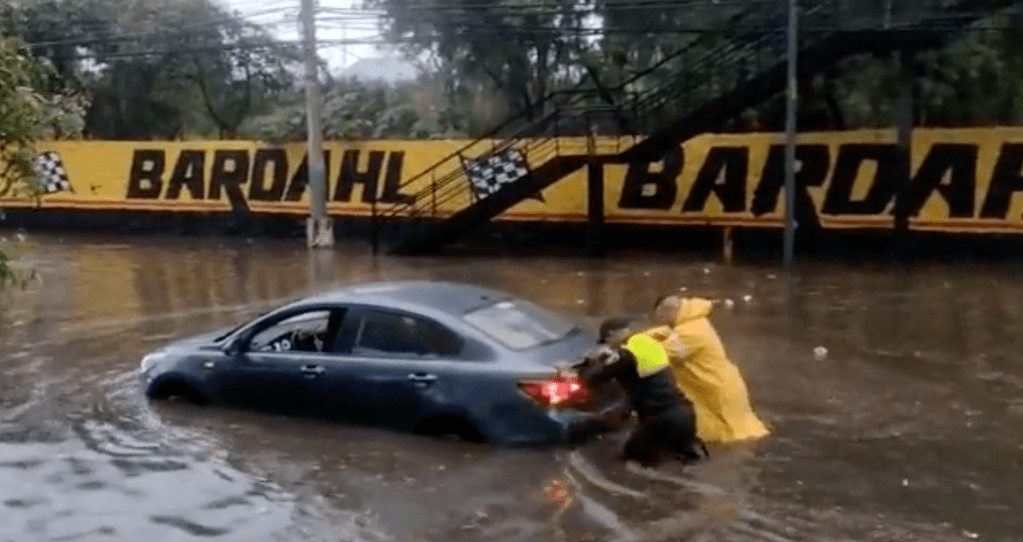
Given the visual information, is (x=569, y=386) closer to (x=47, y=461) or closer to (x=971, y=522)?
(x=971, y=522)

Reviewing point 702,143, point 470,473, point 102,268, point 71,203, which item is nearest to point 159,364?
point 470,473

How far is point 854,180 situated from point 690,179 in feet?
10.9

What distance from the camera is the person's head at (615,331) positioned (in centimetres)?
1072

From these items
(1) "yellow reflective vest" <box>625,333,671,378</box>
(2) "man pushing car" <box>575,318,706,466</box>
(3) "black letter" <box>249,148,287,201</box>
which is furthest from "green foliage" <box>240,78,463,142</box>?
(1) "yellow reflective vest" <box>625,333,671,378</box>

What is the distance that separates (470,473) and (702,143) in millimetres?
19691

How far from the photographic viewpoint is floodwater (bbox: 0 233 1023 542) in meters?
9.37

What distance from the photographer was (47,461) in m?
11.5

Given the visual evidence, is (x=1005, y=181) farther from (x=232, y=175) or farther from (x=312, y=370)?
(x=232, y=175)

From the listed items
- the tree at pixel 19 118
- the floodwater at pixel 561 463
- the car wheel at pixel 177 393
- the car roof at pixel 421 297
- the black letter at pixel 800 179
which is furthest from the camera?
the black letter at pixel 800 179

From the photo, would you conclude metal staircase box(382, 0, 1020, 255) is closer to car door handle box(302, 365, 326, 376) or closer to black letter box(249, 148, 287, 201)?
black letter box(249, 148, 287, 201)

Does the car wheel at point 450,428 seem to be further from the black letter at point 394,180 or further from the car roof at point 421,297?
the black letter at point 394,180

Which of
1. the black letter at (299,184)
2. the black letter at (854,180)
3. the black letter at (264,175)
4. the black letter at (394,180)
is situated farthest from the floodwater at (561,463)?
the black letter at (264,175)

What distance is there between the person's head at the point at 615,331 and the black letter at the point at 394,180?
22.4 metres

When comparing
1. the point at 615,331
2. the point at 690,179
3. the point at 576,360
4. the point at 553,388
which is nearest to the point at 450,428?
the point at 553,388
